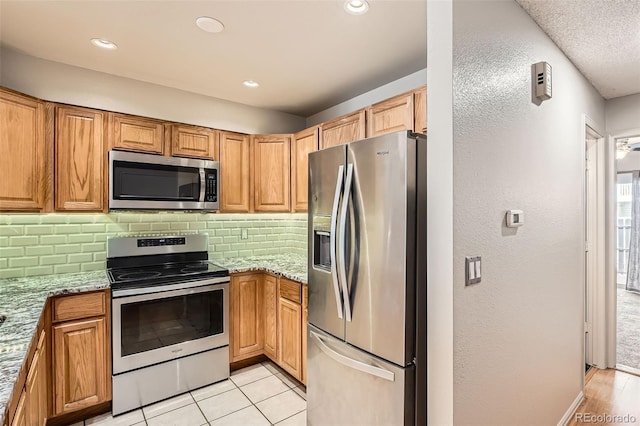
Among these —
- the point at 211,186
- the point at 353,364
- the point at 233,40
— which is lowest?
the point at 353,364

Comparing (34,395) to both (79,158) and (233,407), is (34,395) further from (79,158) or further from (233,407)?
(79,158)

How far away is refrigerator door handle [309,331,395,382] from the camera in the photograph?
5.27ft

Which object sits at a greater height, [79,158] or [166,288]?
[79,158]

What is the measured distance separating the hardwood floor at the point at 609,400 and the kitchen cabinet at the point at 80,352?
3.26 m

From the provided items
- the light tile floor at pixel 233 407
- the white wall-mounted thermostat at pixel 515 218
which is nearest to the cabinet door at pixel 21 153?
the light tile floor at pixel 233 407

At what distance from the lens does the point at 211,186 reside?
3.01 metres

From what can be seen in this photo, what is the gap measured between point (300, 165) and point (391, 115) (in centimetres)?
122

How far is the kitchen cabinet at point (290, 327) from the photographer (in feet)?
8.50

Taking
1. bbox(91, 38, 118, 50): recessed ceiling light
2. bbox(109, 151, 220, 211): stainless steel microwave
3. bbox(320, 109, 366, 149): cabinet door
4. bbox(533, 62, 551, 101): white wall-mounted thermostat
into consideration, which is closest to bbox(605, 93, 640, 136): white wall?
bbox(533, 62, 551, 101): white wall-mounted thermostat

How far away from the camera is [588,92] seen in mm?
2688

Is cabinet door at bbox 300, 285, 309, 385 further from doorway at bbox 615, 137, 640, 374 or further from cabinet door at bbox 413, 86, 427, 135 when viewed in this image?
doorway at bbox 615, 137, 640, 374

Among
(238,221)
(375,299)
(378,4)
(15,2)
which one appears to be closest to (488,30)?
(378,4)

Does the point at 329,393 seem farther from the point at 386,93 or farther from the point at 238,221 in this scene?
the point at 386,93

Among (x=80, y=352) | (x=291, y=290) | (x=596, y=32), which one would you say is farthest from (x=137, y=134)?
(x=596, y=32)
